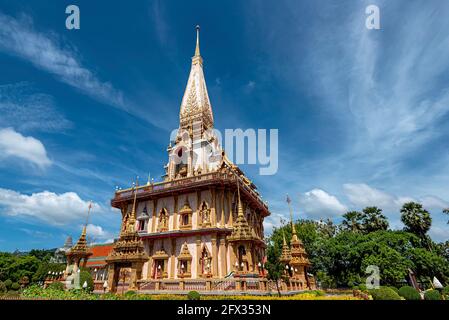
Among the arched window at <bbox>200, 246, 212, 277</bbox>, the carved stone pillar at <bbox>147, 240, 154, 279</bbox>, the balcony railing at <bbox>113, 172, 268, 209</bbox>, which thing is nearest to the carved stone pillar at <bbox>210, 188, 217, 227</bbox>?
the balcony railing at <bbox>113, 172, 268, 209</bbox>

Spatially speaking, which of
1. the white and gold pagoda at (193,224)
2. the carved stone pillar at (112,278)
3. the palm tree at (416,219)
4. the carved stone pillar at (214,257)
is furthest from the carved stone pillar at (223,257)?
the palm tree at (416,219)

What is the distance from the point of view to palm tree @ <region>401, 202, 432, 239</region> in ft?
116

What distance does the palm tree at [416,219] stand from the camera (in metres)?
35.3

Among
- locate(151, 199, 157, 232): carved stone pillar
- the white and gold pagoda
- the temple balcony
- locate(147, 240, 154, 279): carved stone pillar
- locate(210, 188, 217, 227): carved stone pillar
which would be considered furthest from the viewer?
locate(151, 199, 157, 232): carved stone pillar

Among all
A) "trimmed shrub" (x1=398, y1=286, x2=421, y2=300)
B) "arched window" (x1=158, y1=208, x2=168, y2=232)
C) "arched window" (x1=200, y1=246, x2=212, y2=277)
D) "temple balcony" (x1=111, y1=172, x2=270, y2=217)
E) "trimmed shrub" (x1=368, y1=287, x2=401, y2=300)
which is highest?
"temple balcony" (x1=111, y1=172, x2=270, y2=217)

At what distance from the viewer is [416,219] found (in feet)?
117

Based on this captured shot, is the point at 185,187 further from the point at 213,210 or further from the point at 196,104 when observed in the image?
the point at 196,104

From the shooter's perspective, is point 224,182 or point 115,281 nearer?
point 115,281

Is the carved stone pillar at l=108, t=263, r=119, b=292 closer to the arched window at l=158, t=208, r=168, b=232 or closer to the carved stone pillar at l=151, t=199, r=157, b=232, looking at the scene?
the arched window at l=158, t=208, r=168, b=232

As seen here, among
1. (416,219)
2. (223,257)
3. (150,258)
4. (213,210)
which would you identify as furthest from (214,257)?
(416,219)
